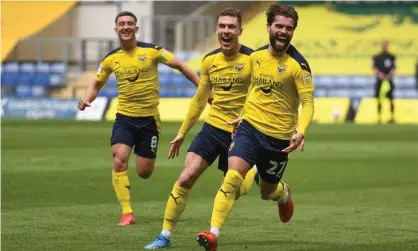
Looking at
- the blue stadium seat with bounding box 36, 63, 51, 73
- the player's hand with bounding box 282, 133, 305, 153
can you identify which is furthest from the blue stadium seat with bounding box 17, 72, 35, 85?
the player's hand with bounding box 282, 133, 305, 153

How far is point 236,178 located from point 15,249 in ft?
6.69

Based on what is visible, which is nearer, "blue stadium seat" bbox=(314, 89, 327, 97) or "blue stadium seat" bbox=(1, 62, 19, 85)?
"blue stadium seat" bbox=(314, 89, 327, 97)

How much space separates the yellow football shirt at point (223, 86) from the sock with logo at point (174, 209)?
68cm

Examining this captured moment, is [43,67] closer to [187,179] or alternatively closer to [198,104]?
[198,104]

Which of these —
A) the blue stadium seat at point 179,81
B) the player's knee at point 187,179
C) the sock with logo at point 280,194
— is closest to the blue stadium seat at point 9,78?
the blue stadium seat at point 179,81

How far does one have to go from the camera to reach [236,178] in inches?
379

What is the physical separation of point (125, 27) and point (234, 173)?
3.40m

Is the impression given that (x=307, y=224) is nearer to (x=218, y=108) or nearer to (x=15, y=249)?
(x=218, y=108)

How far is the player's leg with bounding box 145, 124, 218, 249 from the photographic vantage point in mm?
10172

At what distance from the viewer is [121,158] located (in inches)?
492

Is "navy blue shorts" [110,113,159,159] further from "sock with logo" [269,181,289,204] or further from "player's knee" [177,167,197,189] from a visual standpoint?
"player's knee" [177,167,197,189]

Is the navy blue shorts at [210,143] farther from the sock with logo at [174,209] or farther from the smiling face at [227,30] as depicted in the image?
the smiling face at [227,30]

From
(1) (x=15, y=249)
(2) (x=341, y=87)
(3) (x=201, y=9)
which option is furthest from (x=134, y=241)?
(3) (x=201, y=9)

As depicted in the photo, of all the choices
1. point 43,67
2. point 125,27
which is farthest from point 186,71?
point 43,67
